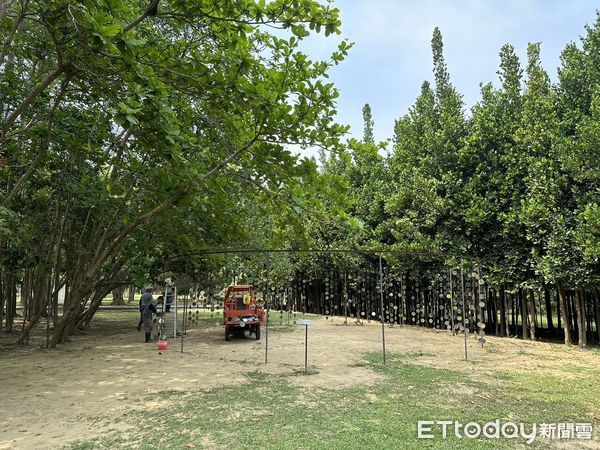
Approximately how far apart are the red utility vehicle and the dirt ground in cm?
42

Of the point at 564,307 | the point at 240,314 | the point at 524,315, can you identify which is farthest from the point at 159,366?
the point at 524,315

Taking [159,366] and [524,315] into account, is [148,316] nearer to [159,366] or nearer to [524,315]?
[159,366]

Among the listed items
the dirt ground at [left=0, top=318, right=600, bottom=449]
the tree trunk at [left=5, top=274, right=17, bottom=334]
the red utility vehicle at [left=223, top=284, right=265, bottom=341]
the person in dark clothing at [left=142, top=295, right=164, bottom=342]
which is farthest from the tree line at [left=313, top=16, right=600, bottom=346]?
the tree trunk at [left=5, top=274, right=17, bottom=334]

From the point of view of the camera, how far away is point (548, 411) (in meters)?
5.18

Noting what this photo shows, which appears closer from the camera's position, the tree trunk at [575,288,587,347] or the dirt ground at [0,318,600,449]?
the dirt ground at [0,318,600,449]

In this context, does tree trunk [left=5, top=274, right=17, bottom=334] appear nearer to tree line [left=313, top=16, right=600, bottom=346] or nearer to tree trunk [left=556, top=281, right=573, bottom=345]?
tree line [left=313, top=16, right=600, bottom=346]

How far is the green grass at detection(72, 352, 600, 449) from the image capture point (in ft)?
13.7

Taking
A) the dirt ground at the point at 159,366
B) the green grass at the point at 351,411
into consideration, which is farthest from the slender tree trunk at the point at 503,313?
the green grass at the point at 351,411

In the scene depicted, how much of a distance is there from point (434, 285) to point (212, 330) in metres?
8.40

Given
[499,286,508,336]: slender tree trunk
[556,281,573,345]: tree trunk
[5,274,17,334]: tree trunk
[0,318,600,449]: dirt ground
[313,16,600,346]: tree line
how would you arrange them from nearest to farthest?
1. [0,318,600,449]: dirt ground
2. [313,16,600,346]: tree line
3. [556,281,573,345]: tree trunk
4. [5,274,17,334]: tree trunk
5. [499,286,508,336]: slender tree trunk

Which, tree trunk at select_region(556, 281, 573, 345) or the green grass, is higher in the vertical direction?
tree trunk at select_region(556, 281, 573, 345)

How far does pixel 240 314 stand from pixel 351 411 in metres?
7.26

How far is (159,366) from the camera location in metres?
8.33

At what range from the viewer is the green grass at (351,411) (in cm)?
416
